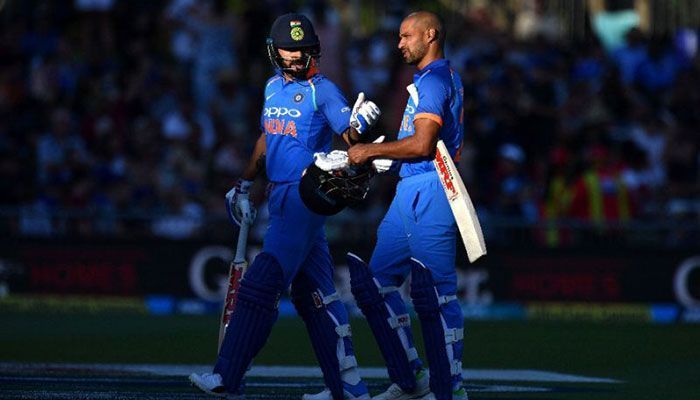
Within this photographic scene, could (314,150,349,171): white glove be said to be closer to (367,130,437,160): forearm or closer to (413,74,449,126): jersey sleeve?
(367,130,437,160): forearm

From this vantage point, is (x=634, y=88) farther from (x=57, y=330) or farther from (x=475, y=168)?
(x=57, y=330)

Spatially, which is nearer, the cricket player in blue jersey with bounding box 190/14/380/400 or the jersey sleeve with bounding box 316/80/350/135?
the cricket player in blue jersey with bounding box 190/14/380/400

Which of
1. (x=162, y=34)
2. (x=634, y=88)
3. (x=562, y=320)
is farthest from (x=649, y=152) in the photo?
(x=162, y=34)

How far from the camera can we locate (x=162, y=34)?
21.6m

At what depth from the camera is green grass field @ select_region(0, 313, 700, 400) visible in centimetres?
1211

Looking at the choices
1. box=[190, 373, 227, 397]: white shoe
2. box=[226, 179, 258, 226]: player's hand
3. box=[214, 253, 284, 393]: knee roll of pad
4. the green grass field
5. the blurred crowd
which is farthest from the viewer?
the blurred crowd

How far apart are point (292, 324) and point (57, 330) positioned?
2731 mm

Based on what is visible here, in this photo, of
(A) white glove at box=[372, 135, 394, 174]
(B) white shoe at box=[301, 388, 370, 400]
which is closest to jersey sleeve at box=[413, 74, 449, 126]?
(A) white glove at box=[372, 135, 394, 174]

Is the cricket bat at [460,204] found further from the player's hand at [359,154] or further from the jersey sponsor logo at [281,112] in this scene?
the jersey sponsor logo at [281,112]

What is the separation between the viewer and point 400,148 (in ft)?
29.8

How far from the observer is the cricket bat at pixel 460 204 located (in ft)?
29.9

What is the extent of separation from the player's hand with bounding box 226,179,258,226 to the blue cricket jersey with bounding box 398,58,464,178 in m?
0.95

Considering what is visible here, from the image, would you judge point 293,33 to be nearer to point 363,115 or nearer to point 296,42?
point 296,42

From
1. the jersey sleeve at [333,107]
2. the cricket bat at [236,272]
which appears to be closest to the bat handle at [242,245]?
the cricket bat at [236,272]
